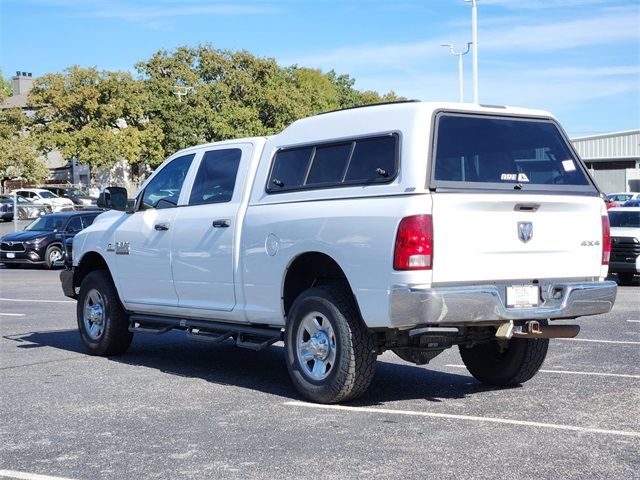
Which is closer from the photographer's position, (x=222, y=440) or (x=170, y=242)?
(x=222, y=440)

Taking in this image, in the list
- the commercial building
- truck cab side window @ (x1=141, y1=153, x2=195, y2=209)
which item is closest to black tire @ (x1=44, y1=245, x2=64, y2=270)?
truck cab side window @ (x1=141, y1=153, x2=195, y2=209)

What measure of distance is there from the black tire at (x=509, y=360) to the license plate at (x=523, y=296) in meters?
0.99

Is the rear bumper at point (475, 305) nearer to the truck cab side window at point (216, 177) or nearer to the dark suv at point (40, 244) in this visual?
the truck cab side window at point (216, 177)

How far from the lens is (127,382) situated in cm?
874

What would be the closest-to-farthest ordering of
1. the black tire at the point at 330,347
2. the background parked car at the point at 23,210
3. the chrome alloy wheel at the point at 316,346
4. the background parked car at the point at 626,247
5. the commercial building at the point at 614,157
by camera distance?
1. the black tire at the point at 330,347
2. the chrome alloy wheel at the point at 316,346
3. the background parked car at the point at 626,247
4. the background parked car at the point at 23,210
5. the commercial building at the point at 614,157

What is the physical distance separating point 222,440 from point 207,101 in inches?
2401

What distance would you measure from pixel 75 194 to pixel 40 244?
39543 mm

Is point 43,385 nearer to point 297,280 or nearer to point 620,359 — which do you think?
point 297,280

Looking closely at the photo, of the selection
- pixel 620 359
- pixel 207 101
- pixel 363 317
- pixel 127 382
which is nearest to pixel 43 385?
pixel 127 382

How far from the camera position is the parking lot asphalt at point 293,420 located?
5.72 metres

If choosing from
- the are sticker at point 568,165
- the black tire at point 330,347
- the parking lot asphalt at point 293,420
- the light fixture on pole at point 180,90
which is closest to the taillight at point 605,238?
the are sticker at point 568,165

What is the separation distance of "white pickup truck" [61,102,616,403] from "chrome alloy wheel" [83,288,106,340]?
164 centimetres

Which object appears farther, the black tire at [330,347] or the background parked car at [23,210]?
the background parked car at [23,210]

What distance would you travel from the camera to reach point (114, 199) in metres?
10.1
